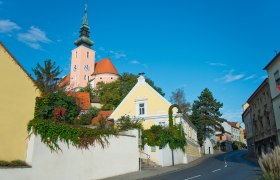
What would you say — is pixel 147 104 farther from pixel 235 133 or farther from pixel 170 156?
pixel 235 133

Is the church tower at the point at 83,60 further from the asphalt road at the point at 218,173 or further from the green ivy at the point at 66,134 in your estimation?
the green ivy at the point at 66,134

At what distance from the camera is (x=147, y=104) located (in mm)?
35969

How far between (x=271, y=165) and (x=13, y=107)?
13.1 m

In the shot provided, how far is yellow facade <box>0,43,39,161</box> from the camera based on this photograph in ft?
45.4

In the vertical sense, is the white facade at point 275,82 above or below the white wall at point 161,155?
above

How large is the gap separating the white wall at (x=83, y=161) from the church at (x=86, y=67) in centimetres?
7436

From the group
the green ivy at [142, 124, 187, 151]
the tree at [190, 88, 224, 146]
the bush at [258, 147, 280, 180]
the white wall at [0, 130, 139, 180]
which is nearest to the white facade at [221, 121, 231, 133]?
the tree at [190, 88, 224, 146]

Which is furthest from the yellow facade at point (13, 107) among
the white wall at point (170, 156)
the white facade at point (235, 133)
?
the white facade at point (235, 133)

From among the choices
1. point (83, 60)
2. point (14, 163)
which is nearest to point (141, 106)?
point (14, 163)

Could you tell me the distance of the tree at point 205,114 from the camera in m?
54.1

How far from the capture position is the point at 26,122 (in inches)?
583

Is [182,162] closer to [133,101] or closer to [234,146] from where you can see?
[133,101]

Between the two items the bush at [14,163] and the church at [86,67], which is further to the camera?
the church at [86,67]

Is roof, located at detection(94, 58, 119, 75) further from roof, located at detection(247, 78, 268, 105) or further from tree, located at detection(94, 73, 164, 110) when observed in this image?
roof, located at detection(247, 78, 268, 105)
